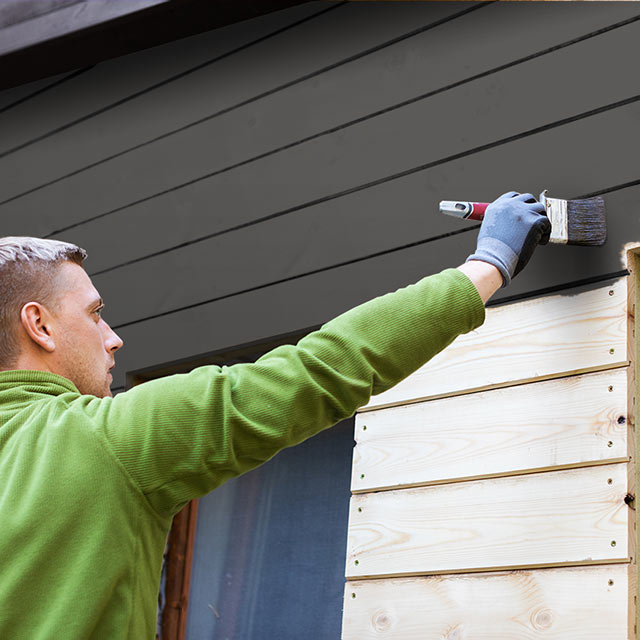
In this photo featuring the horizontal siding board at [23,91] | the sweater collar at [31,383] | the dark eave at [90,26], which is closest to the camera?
the sweater collar at [31,383]

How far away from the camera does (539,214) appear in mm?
2139

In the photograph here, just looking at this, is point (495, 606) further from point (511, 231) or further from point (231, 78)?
point (231, 78)

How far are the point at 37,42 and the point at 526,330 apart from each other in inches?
83.5

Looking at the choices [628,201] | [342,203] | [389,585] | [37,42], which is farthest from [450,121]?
[37,42]

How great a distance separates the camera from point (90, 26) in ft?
11.3

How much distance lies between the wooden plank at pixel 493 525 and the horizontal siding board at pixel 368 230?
479mm

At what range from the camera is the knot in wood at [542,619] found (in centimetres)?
210

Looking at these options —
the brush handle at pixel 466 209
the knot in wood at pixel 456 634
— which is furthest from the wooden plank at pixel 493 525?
the brush handle at pixel 466 209

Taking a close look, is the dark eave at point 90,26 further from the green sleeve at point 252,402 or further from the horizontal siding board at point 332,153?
the green sleeve at point 252,402

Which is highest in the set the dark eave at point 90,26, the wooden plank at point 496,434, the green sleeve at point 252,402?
the dark eave at point 90,26

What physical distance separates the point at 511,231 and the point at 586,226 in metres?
0.32

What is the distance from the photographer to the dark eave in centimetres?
325

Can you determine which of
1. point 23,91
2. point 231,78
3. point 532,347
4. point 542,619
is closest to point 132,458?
point 542,619

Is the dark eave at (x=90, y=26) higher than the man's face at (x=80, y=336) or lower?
Answer: higher
